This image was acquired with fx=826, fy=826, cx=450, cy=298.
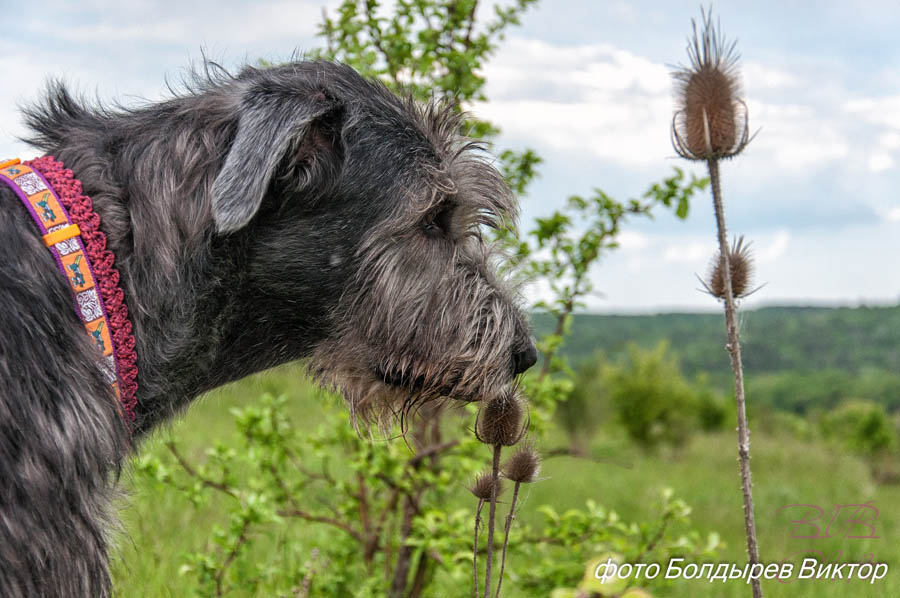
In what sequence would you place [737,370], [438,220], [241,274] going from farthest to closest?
[438,220] < [241,274] < [737,370]

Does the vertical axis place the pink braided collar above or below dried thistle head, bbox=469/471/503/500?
above

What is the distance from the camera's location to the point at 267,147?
2.90 meters

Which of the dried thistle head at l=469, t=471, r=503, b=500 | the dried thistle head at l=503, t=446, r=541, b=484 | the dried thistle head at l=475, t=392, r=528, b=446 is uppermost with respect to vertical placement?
the dried thistle head at l=475, t=392, r=528, b=446

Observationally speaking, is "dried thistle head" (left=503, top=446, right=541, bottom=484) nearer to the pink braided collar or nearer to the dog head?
the dog head

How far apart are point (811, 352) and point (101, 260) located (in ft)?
187

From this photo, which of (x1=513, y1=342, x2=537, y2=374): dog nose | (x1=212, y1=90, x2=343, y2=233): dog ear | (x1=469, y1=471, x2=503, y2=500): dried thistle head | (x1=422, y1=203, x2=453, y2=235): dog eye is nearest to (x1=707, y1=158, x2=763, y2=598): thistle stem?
(x1=469, y1=471, x2=503, y2=500): dried thistle head

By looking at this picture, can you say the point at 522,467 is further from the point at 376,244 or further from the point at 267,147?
the point at 267,147

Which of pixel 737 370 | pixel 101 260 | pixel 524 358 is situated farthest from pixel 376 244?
pixel 737 370

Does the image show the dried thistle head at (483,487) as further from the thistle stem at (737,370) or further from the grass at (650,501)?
the thistle stem at (737,370)

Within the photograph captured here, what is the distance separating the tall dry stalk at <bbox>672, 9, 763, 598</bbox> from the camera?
8.91 feet

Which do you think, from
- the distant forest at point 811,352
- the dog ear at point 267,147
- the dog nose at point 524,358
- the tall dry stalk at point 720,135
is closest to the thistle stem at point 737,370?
the tall dry stalk at point 720,135

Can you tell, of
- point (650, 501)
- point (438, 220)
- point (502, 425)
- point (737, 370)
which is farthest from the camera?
point (650, 501)

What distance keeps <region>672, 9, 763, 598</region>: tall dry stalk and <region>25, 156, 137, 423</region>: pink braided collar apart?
198cm

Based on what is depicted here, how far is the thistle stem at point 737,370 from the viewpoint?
270cm
